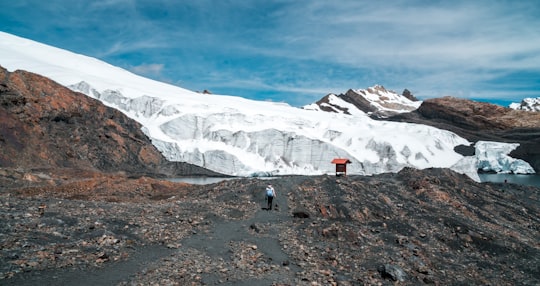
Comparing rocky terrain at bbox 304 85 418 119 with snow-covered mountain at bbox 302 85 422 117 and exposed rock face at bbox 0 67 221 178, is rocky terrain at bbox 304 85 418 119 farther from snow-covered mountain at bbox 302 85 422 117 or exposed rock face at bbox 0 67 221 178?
exposed rock face at bbox 0 67 221 178

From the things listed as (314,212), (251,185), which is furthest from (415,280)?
(251,185)

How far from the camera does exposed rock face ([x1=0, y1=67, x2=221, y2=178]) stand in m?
34.4

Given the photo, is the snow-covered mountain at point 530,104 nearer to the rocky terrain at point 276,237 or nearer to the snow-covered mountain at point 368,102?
the snow-covered mountain at point 368,102

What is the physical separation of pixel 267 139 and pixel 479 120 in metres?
68.3

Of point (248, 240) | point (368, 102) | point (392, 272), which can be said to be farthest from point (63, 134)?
point (368, 102)

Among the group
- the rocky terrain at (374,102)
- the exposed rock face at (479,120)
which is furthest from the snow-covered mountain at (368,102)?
the exposed rock face at (479,120)

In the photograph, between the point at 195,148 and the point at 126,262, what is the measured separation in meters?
41.6

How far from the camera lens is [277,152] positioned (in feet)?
173

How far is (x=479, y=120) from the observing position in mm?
97750

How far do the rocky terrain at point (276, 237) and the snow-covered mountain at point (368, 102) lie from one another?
123 m

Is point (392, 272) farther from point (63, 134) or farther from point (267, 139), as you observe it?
point (267, 139)

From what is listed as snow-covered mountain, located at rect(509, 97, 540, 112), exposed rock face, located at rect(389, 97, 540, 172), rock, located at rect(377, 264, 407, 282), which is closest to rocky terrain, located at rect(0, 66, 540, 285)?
rock, located at rect(377, 264, 407, 282)

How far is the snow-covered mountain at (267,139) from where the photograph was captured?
166ft

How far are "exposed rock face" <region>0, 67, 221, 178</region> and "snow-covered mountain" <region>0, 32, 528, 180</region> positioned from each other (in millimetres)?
4118
